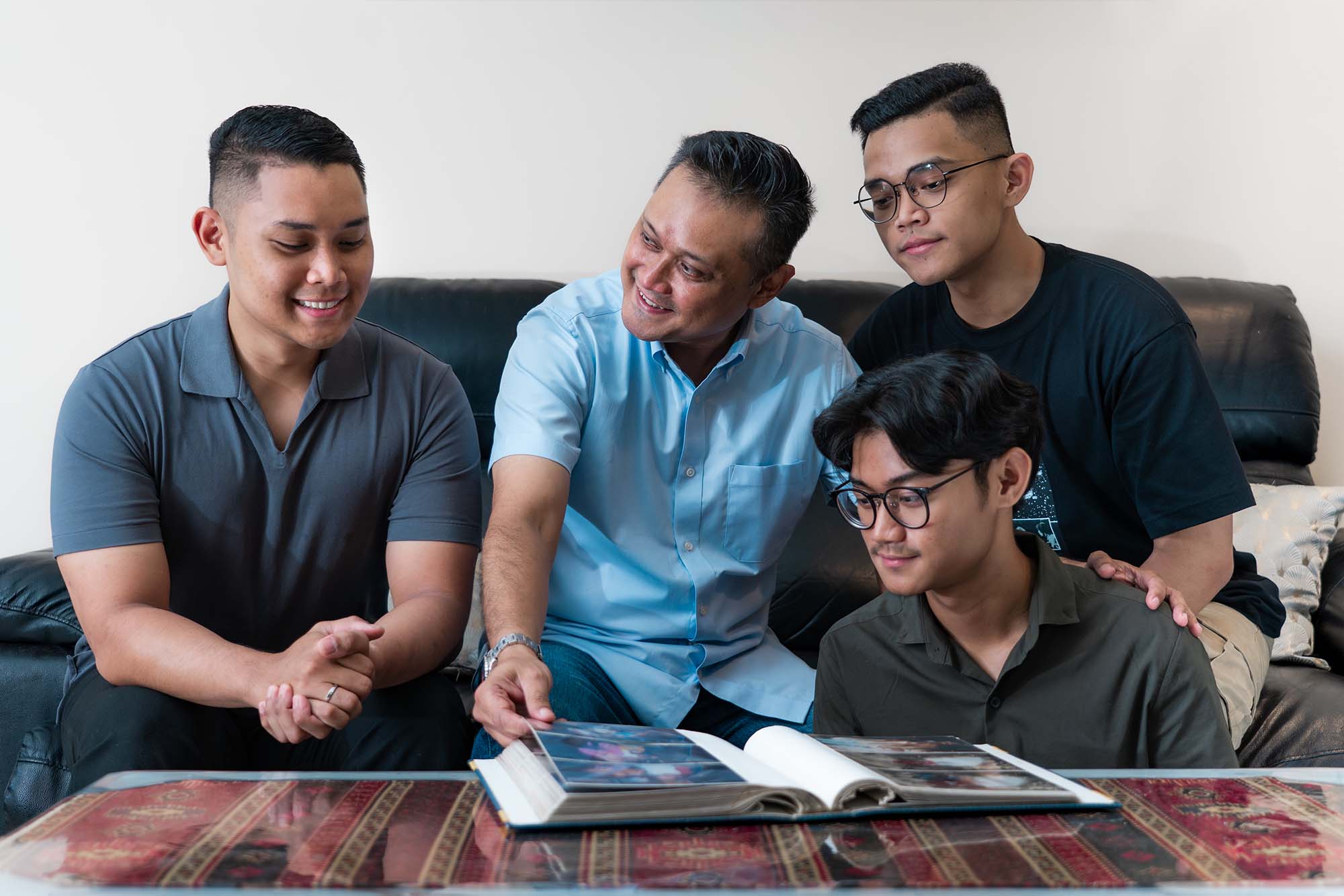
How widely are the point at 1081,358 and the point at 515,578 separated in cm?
104

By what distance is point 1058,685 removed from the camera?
1.51 meters

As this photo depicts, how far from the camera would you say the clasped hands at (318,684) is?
1.44 metres

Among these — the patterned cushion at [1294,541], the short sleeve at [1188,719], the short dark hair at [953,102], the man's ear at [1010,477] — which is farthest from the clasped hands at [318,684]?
the patterned cushion at [1294,541]

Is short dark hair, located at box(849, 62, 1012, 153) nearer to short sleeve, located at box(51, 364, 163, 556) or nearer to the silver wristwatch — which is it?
the silver wristwatch

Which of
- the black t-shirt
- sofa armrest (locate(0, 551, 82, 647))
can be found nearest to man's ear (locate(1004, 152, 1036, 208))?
the black t-shirt

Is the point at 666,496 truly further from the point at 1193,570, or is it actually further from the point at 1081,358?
the point at 1193,570

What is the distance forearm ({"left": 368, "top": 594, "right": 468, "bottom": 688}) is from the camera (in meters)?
1.62

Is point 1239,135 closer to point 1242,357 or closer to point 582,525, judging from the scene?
point 1242,357

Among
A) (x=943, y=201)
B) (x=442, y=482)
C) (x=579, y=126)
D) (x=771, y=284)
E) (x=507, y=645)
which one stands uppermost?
(x=579, y=126)

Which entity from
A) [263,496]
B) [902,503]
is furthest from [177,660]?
[902,503]

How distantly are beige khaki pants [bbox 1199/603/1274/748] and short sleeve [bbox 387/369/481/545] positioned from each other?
1.18 m

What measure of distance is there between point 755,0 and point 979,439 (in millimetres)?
1791

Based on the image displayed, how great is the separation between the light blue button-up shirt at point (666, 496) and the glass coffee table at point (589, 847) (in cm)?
79

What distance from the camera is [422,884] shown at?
88 centimetres
